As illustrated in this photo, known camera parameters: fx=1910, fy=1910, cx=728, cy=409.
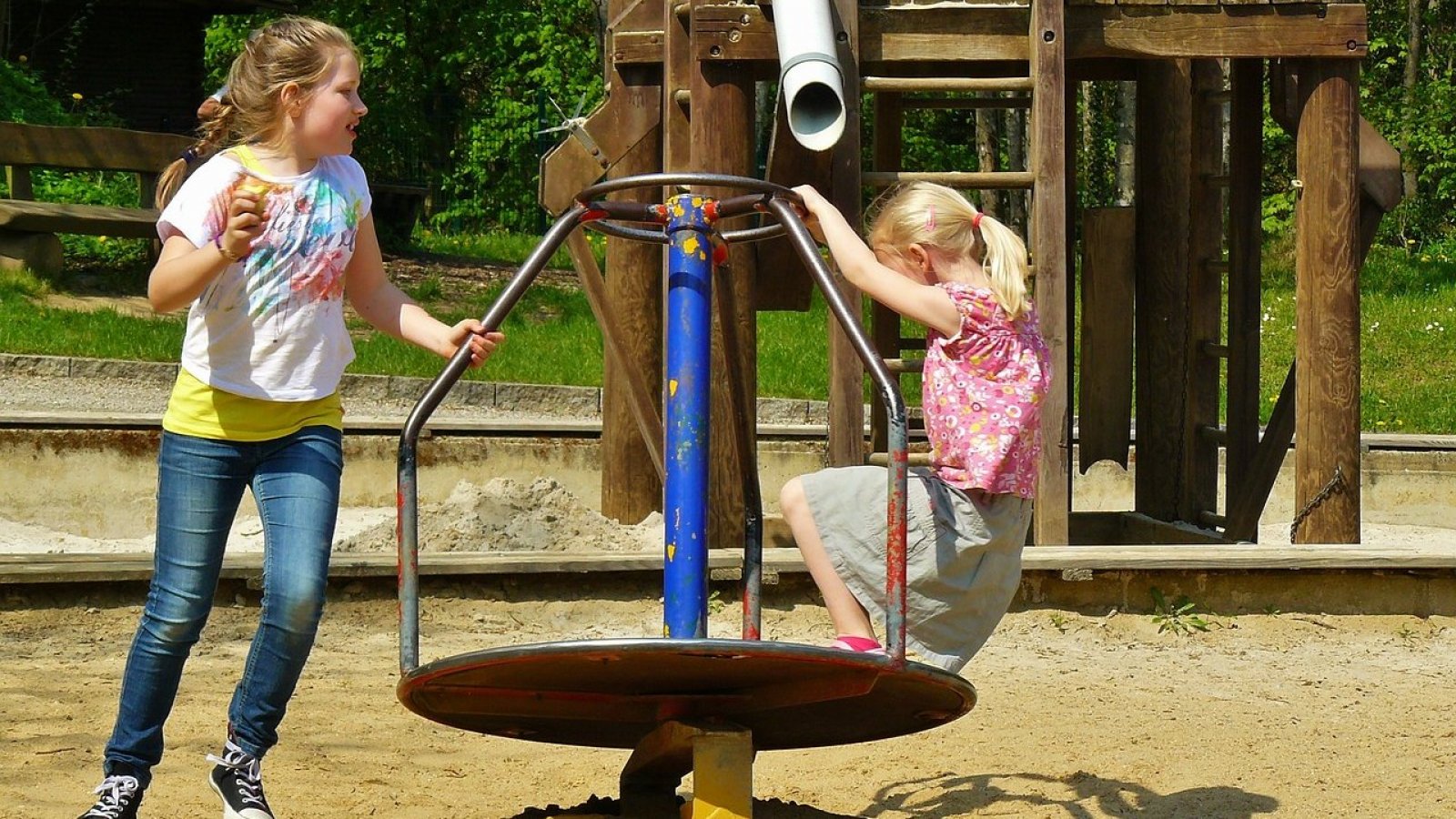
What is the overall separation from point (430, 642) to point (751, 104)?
2.06m

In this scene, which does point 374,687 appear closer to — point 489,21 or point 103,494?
point 103,494

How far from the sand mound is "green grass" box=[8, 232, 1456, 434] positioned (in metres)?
4.32

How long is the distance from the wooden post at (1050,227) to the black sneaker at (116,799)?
146 inches

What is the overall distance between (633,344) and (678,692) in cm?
438

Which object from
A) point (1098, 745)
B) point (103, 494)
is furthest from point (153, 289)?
point (103, 494)

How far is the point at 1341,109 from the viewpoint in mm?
6570

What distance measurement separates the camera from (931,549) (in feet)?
10.9

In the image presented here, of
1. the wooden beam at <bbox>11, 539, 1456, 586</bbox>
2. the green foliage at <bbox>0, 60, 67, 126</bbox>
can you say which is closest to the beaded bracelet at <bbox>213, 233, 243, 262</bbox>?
the wooden beam at <bbox>11, 539, 1456, 586</bbox>

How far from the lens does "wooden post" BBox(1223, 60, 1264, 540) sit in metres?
7.38

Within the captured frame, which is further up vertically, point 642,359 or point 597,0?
point 597,0

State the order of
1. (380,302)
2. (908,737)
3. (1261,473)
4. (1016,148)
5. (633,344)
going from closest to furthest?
(380,302)
(908,737)
(1261,473)
(633,344)
(1016,148)

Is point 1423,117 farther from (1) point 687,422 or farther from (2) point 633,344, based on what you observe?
(1) point 687,422

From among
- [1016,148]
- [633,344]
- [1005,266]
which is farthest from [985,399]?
[1016,148]

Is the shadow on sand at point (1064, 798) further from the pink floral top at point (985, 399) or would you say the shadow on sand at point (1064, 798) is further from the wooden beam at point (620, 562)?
the wooden beam at point (620, 562)
